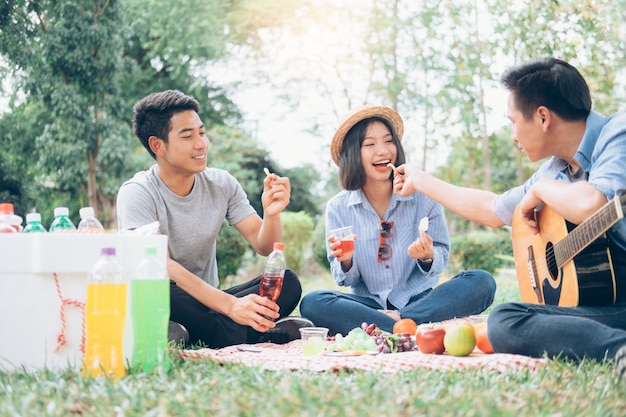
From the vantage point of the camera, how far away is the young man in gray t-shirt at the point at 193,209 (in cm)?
396

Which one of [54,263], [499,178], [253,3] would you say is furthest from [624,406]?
[499,178]

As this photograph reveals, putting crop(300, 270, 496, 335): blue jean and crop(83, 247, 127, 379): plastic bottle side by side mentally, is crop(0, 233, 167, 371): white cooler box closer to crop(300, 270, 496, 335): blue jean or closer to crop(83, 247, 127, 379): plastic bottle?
crop(83, 247, 127, 379): plastic bottle

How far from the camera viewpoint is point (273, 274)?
12.5ft

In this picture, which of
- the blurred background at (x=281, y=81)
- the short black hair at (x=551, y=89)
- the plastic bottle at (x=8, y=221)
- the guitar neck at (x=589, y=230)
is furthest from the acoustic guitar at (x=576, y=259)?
the blurred background at (x=281, y=81)

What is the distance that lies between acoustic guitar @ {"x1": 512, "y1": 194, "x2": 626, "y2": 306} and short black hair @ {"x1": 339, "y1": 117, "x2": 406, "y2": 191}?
1326mm

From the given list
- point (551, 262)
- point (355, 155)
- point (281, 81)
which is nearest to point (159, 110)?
point (355, 155)

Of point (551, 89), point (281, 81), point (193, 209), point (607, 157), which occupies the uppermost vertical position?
point (281, 81)

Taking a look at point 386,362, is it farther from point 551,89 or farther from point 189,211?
point 189,211

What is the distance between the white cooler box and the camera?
9.30 ft

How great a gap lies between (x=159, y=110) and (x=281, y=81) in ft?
48.6

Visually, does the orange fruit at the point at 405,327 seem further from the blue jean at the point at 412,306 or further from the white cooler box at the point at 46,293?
Answer: the white cooler box at the point at 46,293

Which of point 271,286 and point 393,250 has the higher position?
point 393,250

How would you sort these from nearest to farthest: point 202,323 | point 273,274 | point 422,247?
point 273,274, point 202,323, point 422,247

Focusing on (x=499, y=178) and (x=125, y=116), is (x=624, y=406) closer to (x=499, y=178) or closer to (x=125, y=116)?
(x=125, y=116)
